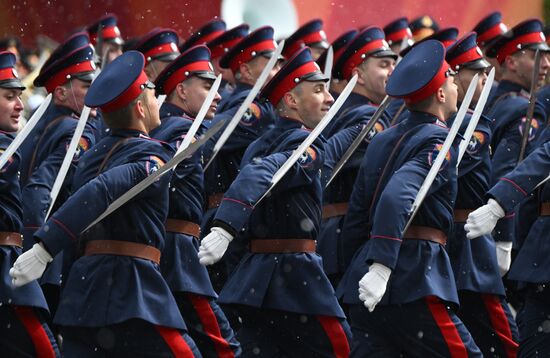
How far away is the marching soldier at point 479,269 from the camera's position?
377 inches

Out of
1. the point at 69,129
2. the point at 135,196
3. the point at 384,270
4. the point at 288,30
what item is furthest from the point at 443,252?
the point at 288,30

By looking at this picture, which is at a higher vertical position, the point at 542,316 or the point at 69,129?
the point at 69,129

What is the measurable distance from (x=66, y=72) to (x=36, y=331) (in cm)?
221

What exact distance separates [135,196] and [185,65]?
2196 millimetres

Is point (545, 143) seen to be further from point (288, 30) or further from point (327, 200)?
point (288, 30)

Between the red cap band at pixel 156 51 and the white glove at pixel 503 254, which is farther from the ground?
the red cap band at pixel 156 51

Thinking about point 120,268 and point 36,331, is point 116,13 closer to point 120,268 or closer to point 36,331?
point 36,331

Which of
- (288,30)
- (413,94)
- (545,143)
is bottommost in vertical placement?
(288,30)

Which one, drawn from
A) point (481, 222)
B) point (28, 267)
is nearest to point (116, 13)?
point (481, 222)

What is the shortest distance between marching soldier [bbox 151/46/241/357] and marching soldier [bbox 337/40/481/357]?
711mm

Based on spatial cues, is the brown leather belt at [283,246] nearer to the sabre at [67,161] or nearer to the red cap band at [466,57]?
the sabre at [67,161]

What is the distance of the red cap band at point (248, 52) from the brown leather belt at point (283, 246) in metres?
2.56

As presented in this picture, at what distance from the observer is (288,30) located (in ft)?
51.4

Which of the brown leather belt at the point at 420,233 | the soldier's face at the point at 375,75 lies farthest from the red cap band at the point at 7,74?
the soldier's face at the point at 375,75
